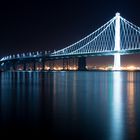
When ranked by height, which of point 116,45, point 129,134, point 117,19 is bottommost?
point 129,134

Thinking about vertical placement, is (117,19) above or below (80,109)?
above

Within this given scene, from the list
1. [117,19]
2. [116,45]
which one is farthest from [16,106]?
[117,19]

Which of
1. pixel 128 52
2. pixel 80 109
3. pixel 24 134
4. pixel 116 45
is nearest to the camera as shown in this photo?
pixel 24 134

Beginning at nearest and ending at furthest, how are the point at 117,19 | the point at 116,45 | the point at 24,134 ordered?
the point at 24,134 → the point at 116,45 → the point at 117,19

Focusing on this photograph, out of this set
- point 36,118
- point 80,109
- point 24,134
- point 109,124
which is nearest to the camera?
point 24,134

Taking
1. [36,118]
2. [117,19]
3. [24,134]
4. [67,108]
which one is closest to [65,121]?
[36,118]

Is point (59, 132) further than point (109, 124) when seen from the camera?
No

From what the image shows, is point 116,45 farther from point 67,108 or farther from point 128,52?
point 67,108

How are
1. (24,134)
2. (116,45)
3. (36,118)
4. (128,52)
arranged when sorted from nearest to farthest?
(24,134) → (36,118) → (128,52) → (116,45)

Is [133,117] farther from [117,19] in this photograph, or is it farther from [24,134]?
[117,19]
